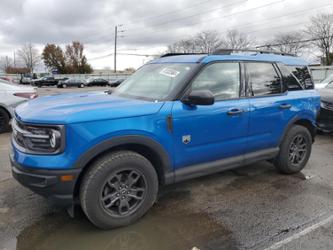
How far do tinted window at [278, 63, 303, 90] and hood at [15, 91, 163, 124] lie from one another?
2239 mm

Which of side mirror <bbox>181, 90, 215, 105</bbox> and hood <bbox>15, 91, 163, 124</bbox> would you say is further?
side mirror <bbox>181, 90, 215, 105</bbox>

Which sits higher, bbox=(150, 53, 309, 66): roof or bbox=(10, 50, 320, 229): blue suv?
bbox=(150, 53, 309, 66): roof

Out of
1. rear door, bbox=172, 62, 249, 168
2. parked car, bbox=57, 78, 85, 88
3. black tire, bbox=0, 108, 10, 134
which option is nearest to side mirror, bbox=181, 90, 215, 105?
rear door, bbox=172, 62, 249, 168

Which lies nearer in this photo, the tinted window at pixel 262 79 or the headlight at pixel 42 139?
the headlight at pixel 42 139

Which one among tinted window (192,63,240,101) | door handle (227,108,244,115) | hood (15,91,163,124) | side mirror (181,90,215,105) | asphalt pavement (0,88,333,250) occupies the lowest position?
asphalt pavement (0,88,333,250)

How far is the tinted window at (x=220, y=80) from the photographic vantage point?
389 cm

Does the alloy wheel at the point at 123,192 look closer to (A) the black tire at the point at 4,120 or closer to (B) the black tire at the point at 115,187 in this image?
(B) the black tire at the point at 115,187

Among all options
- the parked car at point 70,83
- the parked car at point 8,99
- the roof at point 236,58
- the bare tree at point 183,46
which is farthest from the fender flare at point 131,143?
the bare tree at point 183,46

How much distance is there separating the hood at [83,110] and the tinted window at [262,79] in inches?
59.4

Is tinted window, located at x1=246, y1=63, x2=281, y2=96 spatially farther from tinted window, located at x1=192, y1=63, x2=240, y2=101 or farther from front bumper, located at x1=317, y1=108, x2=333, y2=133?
front bumper, located at x1=317, y1=108, x2=333, y2=133

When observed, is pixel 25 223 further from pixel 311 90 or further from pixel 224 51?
pixel 311 90

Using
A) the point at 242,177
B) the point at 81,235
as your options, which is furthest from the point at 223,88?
the point at 81,235

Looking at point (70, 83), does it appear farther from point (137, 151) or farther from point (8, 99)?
point (137, 151)

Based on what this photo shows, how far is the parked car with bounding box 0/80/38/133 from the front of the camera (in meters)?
7.85
